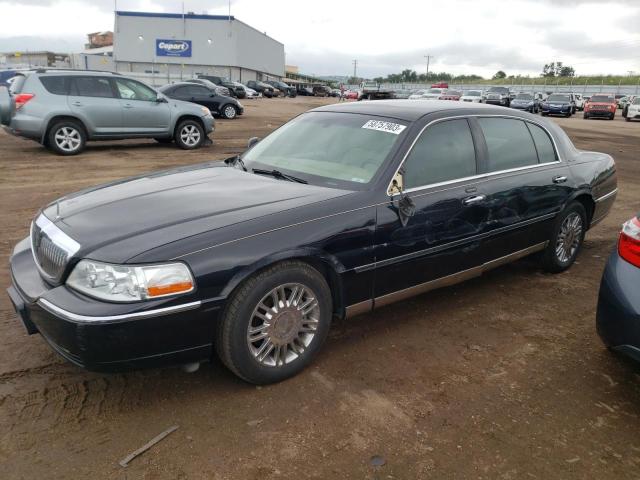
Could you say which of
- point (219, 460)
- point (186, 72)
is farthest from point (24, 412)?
point (186, 72)

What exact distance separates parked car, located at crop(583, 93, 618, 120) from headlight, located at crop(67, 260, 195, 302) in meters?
33.3

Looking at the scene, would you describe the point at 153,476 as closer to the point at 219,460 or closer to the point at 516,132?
the point at 219,460

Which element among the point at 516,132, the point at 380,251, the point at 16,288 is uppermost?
the point at 516,132

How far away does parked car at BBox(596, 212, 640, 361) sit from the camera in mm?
2828

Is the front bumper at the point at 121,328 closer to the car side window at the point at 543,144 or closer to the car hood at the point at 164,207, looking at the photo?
the car hood at the point at 164,207

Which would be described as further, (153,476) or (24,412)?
(24,412)

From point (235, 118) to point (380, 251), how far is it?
62.3ft

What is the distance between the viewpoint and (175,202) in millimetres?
3189

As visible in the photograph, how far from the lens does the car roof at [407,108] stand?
3.87 metres

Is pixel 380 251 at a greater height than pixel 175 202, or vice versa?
pixel 175 202

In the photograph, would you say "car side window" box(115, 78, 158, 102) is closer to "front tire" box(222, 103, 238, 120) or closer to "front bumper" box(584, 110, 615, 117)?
"front tire" box(222, 103, 238, 120)

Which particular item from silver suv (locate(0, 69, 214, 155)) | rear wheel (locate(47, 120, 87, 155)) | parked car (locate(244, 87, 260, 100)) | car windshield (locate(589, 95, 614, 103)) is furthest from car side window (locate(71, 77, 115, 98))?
parked car (locate(244, 87, 260, 100))

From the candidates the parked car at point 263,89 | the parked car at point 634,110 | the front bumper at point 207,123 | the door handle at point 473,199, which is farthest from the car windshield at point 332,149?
the parked car at point 263,89

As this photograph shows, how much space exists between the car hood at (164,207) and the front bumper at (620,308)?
1637 millimetres
